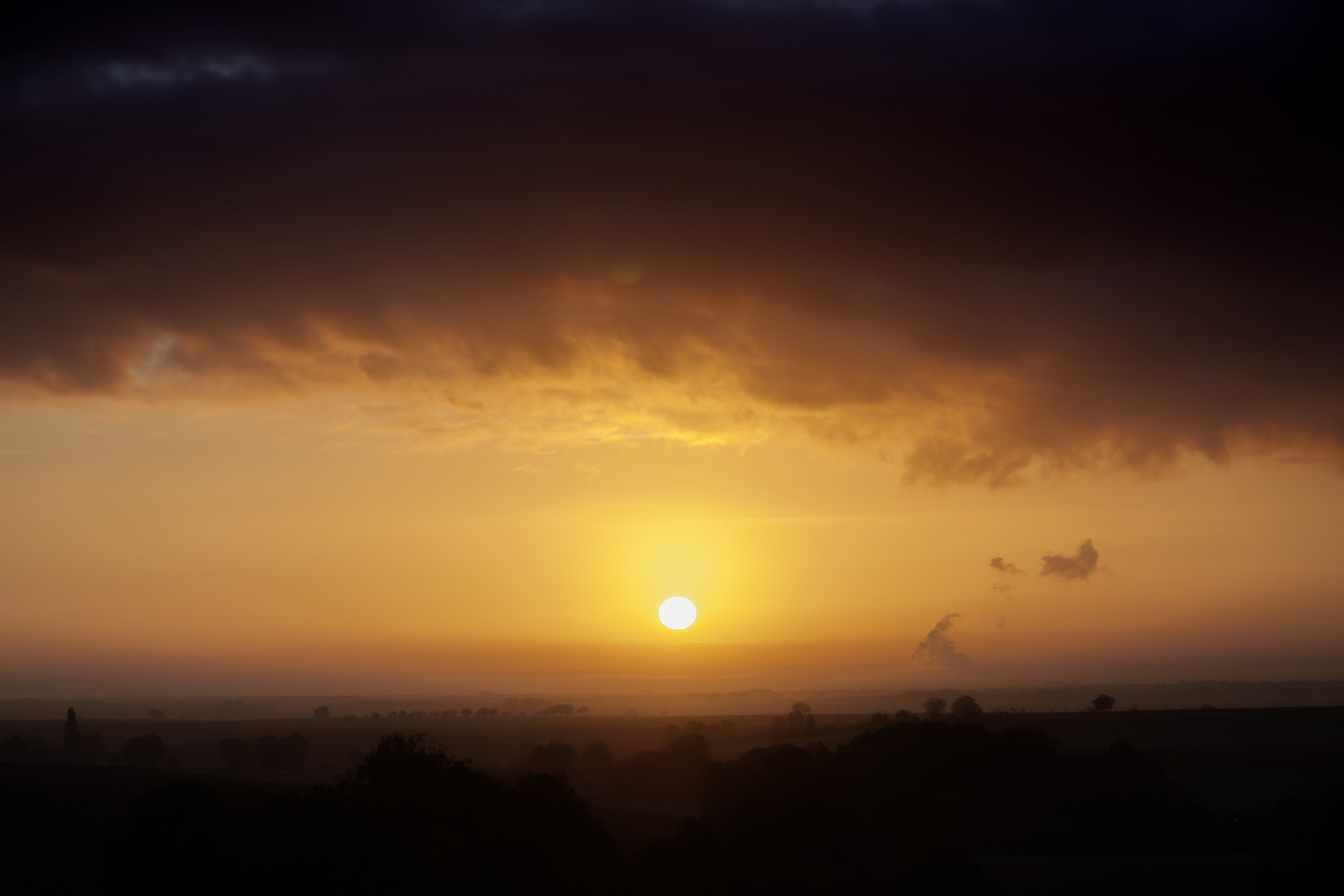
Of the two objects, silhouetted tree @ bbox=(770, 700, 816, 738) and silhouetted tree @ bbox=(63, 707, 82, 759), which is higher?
silhouetted tree @ bbox=(63, 707, 82, 759)

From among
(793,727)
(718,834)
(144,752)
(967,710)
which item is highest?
(718,834)

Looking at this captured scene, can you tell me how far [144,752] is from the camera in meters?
186

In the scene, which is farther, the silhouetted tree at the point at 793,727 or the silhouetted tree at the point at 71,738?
the silhouetted tree at the point at 71,738

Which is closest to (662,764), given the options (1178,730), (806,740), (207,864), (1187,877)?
(806,740)

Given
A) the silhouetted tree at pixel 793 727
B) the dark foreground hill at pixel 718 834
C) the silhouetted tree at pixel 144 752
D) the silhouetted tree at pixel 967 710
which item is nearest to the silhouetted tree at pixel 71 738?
the silhouetted tree at pixel 144 752

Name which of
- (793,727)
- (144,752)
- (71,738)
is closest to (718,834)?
(793,727)

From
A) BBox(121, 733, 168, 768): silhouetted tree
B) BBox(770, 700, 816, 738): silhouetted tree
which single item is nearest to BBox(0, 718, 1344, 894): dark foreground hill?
BBox(770, 700, 816, 738): silhouetted tree

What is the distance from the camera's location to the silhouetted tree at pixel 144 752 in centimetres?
17938

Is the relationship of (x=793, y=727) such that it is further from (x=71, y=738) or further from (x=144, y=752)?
(x=71, y=738)

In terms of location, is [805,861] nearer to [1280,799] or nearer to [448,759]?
[448,759]

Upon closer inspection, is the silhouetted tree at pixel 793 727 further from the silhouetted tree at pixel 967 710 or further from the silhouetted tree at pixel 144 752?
the silhouetted tree at pixel 144 752

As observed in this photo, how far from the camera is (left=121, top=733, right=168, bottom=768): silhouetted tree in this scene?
7062 inches

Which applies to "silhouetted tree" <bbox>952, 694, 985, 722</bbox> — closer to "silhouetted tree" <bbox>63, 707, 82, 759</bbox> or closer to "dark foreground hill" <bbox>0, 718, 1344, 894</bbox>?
A: "dark foreground hill" <bbox>0, 718, 1344, 894</bbox>

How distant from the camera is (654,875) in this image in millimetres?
44875
